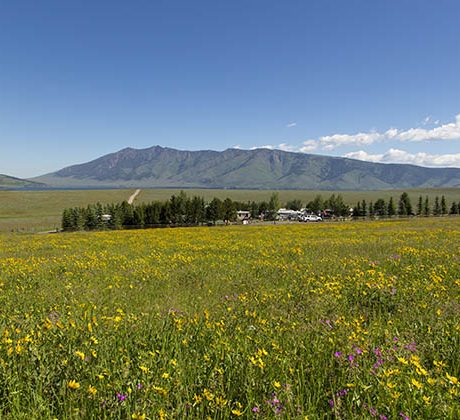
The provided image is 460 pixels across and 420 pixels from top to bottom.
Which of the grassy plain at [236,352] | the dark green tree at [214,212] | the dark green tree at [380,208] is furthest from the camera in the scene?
the dark green tree at [380,208]

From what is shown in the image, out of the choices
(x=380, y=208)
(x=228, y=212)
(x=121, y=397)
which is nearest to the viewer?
(x=121, y=397)

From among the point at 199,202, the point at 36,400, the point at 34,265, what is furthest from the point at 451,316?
the point at 199,202

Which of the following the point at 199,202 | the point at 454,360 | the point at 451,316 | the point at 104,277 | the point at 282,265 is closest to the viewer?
the point at 454,360

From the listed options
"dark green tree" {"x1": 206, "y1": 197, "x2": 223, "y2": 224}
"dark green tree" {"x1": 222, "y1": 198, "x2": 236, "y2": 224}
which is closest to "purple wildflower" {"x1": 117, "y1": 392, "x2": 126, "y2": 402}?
"dark green tree" {"x1": 222, "y1": 198, "x2": 236, "y2": 224}

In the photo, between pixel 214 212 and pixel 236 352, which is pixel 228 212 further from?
pixel 236 352

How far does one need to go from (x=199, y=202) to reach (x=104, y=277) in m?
93.8

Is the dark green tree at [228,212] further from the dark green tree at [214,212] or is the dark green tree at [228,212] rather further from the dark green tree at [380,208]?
the dark green tree at [380,208]

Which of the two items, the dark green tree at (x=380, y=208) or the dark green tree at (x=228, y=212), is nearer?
the dark green tree at (x=228, y=212)

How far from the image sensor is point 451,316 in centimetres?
586

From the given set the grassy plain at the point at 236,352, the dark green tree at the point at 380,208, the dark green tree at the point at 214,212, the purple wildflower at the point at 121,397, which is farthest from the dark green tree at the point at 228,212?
the purple wildflower at the point at 121,397

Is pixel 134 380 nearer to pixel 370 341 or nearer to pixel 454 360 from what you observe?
pixel 370 341

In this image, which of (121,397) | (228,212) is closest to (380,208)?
(228,212)

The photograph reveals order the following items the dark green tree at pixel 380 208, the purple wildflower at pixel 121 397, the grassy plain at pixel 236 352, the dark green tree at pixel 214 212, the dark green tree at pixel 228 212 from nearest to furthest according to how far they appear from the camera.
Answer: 1. the purple wildflower at pixel 121 397
2. the grassy plain at pixel 236 352
3. the dark green tree at pixel 214 212
4. the dark green tree at pixel 228 212
5. the dark green tree at pixel 380 208

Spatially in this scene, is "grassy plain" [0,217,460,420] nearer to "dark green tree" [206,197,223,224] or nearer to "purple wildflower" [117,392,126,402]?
"purple wildflower" [117,392,126,402]
